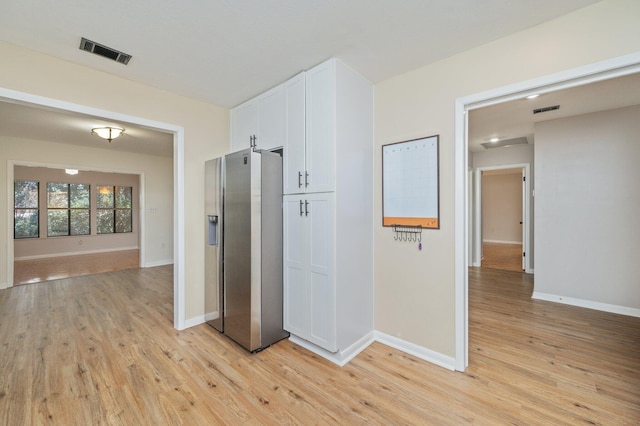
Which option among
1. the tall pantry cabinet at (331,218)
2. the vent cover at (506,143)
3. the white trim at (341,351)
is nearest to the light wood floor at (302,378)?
the white trim at (341,351)

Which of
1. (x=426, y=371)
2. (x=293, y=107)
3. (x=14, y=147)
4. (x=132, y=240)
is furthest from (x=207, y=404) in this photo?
(x=132, y=240)

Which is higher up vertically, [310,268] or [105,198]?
[105,198]

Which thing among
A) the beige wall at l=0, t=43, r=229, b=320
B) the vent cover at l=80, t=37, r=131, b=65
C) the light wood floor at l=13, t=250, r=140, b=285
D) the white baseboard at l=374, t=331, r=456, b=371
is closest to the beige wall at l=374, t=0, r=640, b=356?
the white baseboard at l=374, t=331, r=456, b=371

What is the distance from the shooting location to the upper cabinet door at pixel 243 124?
311cm

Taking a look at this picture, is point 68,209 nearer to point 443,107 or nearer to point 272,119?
point 272,119

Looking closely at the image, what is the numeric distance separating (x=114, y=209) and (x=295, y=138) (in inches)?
354

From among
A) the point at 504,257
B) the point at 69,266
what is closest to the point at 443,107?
the point at 504,257

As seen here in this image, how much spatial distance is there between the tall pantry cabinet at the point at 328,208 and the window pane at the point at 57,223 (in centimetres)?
884

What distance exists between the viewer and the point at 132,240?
9.06 meters

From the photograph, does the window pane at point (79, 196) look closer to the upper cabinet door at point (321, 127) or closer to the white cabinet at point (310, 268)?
the white cabinet at point (310, 268)

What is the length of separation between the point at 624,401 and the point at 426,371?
1282 millimetres

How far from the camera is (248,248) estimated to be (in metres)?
2.52

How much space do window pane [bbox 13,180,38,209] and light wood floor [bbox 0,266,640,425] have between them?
586cm

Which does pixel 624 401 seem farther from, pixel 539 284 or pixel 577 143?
pixel 577 143
